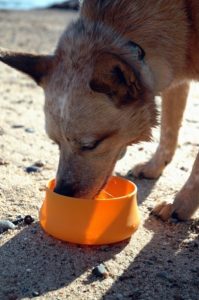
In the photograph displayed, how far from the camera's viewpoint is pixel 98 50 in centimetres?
363

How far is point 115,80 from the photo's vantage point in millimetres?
3439

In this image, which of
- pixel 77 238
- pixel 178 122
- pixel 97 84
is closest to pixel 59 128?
pixel 97 84

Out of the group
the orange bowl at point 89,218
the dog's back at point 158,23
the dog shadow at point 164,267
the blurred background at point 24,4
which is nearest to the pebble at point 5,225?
the orange bowl at point 89,218

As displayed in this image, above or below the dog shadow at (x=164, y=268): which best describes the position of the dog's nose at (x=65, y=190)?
above

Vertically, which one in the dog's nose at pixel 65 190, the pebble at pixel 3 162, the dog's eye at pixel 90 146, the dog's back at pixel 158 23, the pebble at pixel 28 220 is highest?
the dog's back at pixel 158 23

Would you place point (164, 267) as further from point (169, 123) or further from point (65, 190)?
point (169, 123)

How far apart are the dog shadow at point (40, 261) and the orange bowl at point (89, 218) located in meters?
0.06

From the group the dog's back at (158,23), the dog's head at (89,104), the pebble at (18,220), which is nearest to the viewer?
the dog's head at (89,104)

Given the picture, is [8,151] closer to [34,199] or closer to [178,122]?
[34,199]

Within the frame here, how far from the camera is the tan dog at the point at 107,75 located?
3.57m

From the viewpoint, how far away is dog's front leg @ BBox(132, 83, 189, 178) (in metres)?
5.04

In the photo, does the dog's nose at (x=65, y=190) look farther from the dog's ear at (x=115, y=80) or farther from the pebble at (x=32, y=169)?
the pebble at (x=32, y=169)

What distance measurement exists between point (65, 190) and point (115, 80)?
787 mm

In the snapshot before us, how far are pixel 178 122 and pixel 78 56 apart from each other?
172 cm
